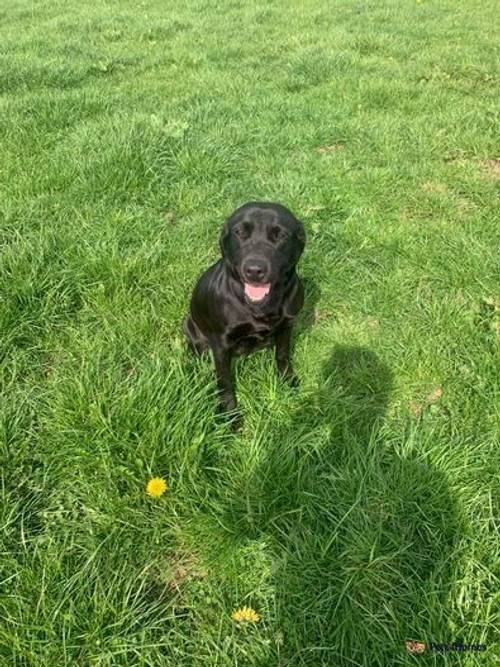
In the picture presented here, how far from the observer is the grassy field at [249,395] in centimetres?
187

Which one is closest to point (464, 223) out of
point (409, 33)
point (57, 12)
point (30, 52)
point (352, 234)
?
Result: point (352, 234)

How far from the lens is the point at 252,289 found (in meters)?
Answer: 2.52

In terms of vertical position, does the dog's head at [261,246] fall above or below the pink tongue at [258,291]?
above

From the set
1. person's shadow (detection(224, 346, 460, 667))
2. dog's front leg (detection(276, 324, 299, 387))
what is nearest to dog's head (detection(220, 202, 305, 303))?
dog's front leg (detection(276, 324, 299, 387))

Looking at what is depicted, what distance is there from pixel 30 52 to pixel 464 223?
707 centimetres

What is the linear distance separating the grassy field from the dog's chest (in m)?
0.17

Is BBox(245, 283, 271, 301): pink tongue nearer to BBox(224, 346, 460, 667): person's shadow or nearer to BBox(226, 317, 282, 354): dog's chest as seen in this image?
BBox(226, 317, 282, 354): dog's chest

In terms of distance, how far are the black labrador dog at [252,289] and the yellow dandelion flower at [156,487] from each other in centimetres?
62

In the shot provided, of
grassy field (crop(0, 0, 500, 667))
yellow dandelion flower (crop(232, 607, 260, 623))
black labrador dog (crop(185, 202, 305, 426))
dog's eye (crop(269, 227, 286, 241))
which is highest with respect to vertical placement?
dog's eye (crop(269, 227, 286, 241))

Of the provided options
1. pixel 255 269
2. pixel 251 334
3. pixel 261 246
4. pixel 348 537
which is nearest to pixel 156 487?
pixel 348 537

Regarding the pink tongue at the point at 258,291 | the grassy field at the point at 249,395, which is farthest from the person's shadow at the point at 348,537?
the pink tongue at the point at 258,291

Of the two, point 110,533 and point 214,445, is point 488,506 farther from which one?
point 110,533

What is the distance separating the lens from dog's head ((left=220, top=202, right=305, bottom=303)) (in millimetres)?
2463

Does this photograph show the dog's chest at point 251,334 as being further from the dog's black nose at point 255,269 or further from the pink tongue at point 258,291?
the dog's black nose at point 255,269
